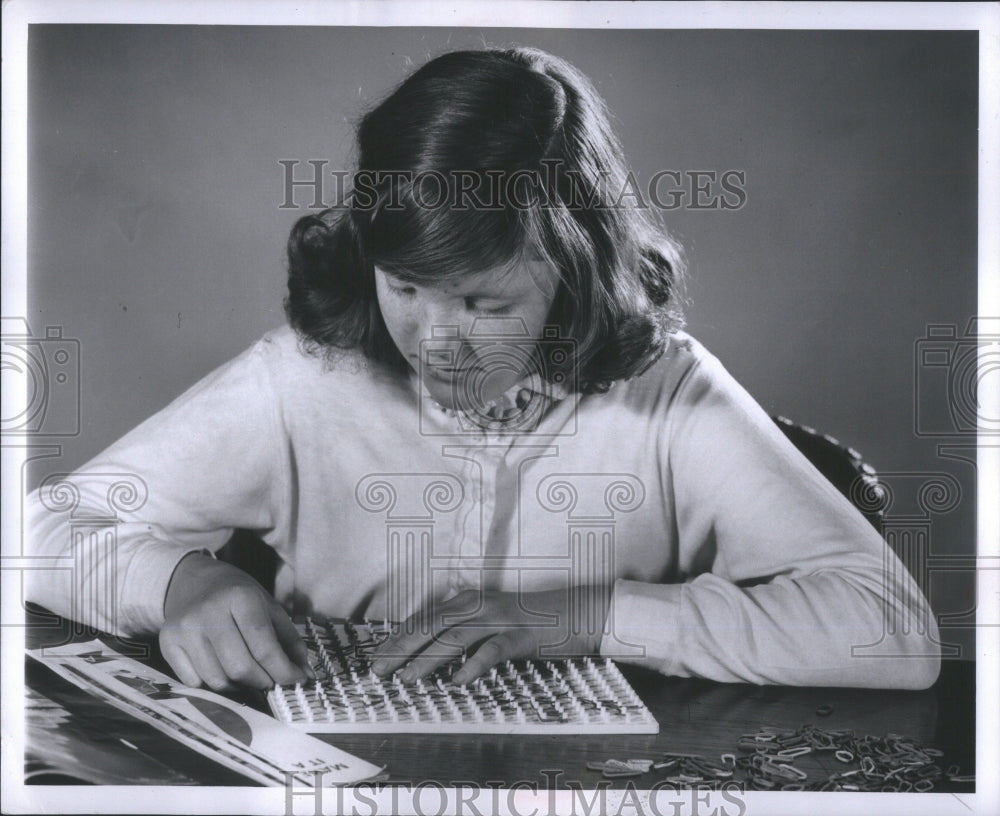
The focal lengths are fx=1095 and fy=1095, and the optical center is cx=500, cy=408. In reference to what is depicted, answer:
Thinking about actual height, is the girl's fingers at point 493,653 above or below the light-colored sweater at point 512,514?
below

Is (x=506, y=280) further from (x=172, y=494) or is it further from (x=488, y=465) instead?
(x=172, y=494)

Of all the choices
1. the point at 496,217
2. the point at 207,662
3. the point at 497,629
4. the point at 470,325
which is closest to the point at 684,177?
the point at 496,217

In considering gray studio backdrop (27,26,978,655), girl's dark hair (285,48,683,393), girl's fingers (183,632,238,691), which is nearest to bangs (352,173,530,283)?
girl's dark hair (285,48,683,393)

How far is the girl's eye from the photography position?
1.67 meters

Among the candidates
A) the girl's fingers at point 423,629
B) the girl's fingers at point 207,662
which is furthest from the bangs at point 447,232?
the girl's fingers at point 207,662

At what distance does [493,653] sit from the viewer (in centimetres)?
168

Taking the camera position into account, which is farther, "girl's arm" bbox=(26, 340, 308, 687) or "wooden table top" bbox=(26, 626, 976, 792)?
"girl's arm" bbox=(26, 340, 308, 687)

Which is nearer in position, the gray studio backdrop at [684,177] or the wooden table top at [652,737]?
the wooden table top at [652,737]

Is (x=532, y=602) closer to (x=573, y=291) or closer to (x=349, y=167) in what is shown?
(x=573, y=291)

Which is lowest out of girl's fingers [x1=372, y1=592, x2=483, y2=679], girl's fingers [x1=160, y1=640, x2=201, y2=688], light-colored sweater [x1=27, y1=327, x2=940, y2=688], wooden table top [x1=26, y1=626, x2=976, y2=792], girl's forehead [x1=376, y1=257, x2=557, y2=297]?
wooden table top [x1=26, y1=626, x2=976, y2=792]

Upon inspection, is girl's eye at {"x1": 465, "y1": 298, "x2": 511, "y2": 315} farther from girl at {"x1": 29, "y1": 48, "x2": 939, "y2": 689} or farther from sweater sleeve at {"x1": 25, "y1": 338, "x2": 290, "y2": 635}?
sweater sleeve at {"x1": 25, "y1": 338, "x2": 290, "y2": 635}

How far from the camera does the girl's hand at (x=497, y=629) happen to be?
5.55 feet

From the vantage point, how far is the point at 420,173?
1668mm

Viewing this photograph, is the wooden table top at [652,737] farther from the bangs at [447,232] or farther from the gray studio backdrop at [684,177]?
the bangs at [447,232]
